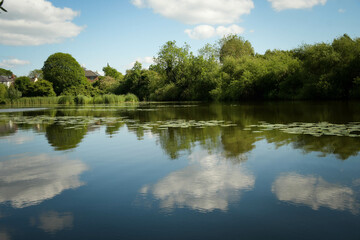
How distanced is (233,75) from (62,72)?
153 ft

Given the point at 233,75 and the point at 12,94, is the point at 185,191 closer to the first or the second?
the point at 233,75

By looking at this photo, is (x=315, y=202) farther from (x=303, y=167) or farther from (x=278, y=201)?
(x=303, y=167)

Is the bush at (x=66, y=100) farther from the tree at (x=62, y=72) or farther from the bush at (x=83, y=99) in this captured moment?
the tree at (x=62, y=72)

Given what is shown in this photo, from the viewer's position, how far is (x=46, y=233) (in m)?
2.53

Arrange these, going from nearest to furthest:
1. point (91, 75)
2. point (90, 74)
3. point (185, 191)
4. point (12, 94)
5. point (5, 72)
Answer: point (185, 191)
point (12, 94)
point (91, 75)
point (90, 74)
point (5, 72)

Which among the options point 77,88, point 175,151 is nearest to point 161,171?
point 175,151

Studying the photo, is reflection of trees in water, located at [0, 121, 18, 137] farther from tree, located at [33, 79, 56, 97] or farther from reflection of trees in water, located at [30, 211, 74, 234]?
tree, located at [33, 79, 56, 97]

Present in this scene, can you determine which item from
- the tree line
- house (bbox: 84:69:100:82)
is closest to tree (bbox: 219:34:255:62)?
the tree line

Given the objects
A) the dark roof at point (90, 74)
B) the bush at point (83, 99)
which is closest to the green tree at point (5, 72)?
the dark roof at point (90, 74)

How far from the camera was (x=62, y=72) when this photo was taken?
233 feet

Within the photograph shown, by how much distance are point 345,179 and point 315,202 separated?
1.03 meters

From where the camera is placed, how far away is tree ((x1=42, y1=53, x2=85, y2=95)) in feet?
233

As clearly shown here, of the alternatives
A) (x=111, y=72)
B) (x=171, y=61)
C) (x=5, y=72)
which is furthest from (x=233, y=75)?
(x=5, y=72)

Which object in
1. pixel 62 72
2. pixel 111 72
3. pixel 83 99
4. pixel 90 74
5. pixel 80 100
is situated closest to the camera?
pixel 83 99
